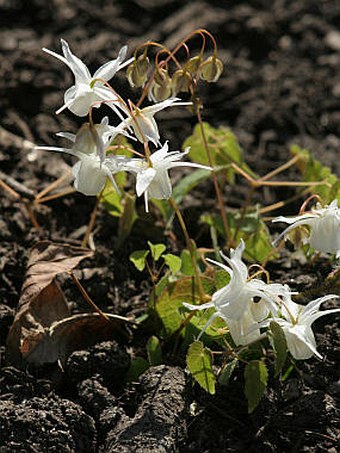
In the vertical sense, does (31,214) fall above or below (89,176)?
below

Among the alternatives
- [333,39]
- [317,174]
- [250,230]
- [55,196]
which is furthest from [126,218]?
[333,39]

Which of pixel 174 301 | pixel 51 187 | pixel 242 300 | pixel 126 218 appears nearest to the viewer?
pixel 242 300

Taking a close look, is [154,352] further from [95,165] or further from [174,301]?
[95,165]

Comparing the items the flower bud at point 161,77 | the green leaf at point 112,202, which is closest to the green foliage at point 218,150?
the green leaf at point 112,202

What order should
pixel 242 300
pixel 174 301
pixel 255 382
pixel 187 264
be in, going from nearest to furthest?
1. pixel 242 300
2. pixel 255 382
3. pixel 174 301
4. pixel 187 264

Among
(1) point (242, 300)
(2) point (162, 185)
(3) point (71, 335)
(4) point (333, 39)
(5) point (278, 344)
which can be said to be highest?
(2) point (162, 185)

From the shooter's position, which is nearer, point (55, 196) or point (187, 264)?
point (187, 264)
